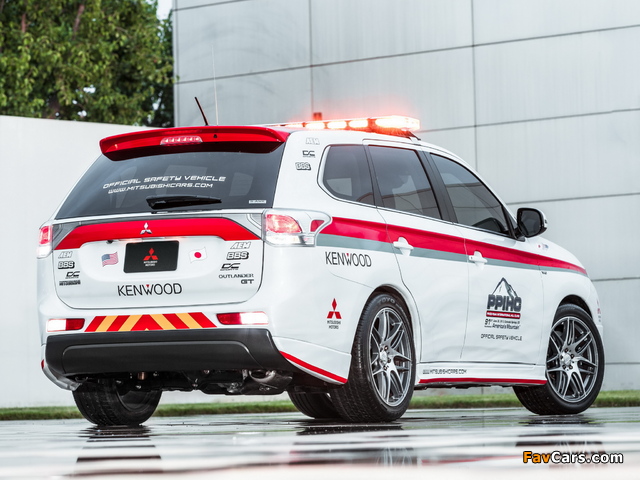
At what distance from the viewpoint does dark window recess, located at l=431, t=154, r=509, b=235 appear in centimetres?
975

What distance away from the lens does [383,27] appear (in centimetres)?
1977

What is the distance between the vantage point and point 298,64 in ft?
67.2

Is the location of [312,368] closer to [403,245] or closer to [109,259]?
[403,245]

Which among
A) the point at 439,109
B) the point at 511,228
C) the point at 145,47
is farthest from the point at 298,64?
the point at 145,47

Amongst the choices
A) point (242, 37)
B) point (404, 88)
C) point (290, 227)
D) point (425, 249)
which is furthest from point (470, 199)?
point (242, 37)

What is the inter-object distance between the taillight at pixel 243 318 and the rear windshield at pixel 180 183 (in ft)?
2.09

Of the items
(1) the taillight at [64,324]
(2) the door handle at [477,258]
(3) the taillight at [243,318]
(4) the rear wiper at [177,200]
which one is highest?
(4) the rear wiper at [177,200]

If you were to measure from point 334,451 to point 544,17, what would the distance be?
13.4 metres

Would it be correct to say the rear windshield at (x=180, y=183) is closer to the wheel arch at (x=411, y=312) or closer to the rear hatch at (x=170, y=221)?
the rear hatch at (x=170, y=221)

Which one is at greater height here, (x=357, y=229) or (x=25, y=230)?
(x=25, y=230)

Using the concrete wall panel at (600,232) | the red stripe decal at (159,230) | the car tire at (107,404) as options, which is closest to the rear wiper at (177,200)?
the red stripe decal at (159,230)

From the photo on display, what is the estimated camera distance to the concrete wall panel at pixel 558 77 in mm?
18109

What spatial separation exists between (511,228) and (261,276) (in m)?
3.15

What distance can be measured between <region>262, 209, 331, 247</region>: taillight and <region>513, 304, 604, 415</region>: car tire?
3.28 meters
